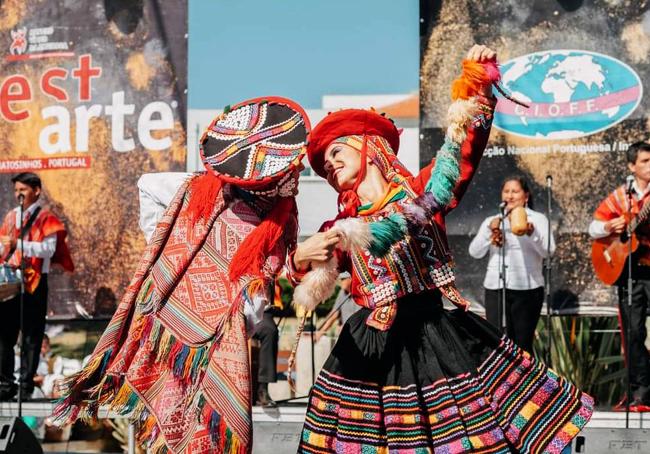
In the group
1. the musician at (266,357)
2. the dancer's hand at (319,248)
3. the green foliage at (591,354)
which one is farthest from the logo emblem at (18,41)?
the dancer's hand at (319,248)

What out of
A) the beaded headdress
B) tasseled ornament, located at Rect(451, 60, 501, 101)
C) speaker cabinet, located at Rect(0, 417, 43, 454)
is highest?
tasseled ornament, located at Rect(451, 60, 501, 101)

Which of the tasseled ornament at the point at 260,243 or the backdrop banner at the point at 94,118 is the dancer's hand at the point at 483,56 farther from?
the backdrop banner at the point at 94,118

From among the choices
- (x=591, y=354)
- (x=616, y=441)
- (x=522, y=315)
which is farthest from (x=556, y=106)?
(x=616, y=441)

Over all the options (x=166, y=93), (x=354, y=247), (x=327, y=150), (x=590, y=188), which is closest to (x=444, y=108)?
(x=590, y=188)

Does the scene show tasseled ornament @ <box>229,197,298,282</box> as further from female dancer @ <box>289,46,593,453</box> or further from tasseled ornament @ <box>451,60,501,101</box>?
tasseled ornament @ <box>451,60,501,101</box>

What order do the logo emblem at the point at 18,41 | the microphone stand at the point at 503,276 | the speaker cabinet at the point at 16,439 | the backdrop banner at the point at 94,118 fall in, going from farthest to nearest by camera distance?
the logo emblem at the point at 18,41 → the backdrop banner at the point at 94,118 → the microphone stand at the point at 503,276 → the speaker cabinet at the point at 16,439

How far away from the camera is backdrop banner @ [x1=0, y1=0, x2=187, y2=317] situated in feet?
25.5

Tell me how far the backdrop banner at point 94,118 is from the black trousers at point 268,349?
1.44 meters

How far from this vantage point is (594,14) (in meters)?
6.98

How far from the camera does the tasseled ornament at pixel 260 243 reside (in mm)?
3680

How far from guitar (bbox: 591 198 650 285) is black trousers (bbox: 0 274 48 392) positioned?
13.1 feet

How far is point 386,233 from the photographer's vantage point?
3.48 metres

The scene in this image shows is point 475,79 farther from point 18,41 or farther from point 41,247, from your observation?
point 18,41

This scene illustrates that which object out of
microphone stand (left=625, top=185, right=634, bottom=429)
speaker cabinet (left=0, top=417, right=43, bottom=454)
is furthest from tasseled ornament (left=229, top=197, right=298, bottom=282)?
microphone stand (left=625, top=185, right=634, bottom=429)
